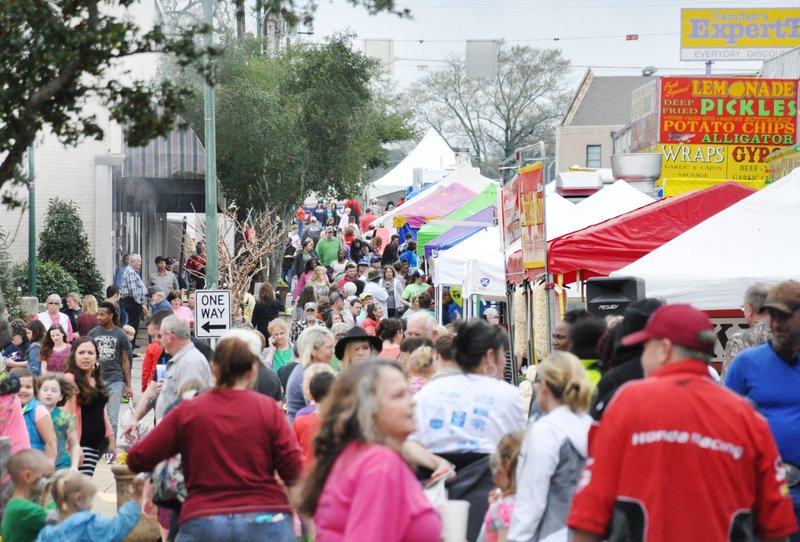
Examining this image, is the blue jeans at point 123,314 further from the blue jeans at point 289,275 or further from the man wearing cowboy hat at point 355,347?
the man wearing cowboy hat at point 355,347

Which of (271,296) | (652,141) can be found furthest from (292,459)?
(652,141)

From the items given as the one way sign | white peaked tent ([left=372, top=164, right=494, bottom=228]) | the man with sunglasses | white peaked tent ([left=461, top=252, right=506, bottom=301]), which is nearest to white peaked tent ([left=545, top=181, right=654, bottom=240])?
white peaked tent ([left=461, top=252, right=506, bottom=301])

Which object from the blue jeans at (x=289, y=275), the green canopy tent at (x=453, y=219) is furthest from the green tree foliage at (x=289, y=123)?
the green canopy tent at (x=453, y=219)

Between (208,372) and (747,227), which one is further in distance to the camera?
(747,227)

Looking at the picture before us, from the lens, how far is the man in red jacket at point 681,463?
14.6ft

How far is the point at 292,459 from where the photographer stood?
5945mm

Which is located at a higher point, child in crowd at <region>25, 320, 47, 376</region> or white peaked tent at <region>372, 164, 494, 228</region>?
white peaked tent at <region>372, 164, 494, 228</region>

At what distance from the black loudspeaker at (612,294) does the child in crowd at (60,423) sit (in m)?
4.21

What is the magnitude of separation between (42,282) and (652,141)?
14625 millimetres

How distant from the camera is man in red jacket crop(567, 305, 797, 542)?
4.44m

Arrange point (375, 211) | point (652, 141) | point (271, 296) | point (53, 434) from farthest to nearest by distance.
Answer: point (375, 211), point (652, 141), point (271, 296), point (53, 434)

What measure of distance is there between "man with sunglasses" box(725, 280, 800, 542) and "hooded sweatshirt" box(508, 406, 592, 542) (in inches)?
62.0

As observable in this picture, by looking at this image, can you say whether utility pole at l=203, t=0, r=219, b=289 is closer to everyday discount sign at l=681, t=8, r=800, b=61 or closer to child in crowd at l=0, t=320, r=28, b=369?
child in crowd at l=0, t=320, r=28, b=369

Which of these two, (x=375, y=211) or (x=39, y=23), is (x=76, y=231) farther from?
(x=375, y=211)
